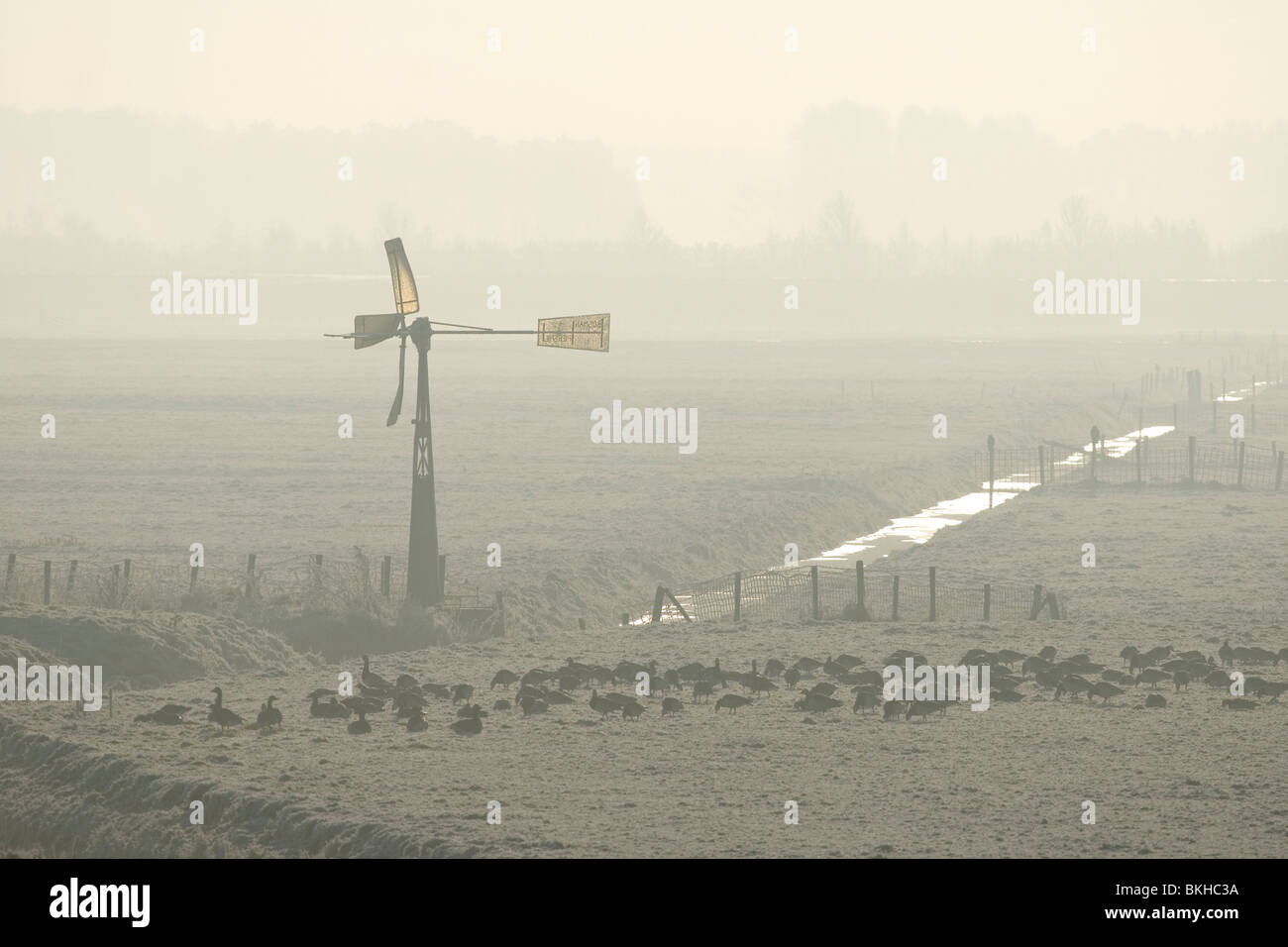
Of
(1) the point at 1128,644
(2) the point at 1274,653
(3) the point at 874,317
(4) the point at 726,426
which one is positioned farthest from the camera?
(3) the point at 874,317

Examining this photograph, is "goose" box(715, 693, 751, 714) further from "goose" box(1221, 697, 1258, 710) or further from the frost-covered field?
"goose" box(1221, 697, 1258, 710)

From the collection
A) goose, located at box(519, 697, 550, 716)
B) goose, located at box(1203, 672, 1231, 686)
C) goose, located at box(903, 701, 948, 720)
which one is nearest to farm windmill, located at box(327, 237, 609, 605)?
goose, located at box(519, 697, 550, 716)

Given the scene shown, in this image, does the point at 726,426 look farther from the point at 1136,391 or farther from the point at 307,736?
the point at 307,736

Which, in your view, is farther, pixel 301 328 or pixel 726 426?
pixel 301 328

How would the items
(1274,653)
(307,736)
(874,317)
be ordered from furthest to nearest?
(874,317) → (1274,653) → (307,736)

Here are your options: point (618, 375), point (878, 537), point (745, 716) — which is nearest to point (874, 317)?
point (618, 375)

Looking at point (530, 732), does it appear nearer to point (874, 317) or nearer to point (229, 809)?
point (229, 809)
